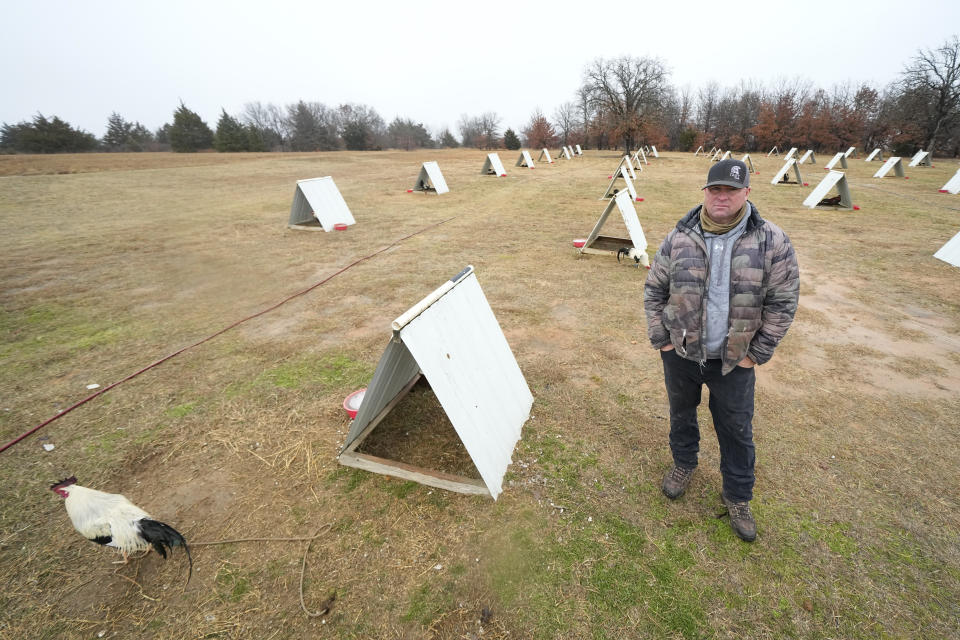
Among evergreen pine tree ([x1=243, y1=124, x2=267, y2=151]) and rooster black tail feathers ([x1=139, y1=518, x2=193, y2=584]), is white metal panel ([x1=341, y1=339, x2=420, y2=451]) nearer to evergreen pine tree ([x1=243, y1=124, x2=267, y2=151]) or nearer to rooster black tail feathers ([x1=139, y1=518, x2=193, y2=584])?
rooster black tail feathers ([x1=139, y1=518, x2=193, y2=584])

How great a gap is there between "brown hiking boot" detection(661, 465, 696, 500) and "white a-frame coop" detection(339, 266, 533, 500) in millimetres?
1151

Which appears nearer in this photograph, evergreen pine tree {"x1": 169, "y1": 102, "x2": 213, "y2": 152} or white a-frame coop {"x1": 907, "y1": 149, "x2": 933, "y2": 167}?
white a-frame coop {"x1": 907, "y1": 149, "x2": 933, "y2": 167}

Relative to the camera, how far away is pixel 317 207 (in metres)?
9.99

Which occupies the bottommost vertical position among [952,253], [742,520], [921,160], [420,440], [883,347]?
[921,160]

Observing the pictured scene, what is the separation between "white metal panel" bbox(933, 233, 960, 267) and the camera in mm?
6965

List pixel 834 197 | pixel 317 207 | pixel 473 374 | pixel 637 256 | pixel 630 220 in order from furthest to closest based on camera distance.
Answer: pixel 834 197 < pixel 317 207 < pixel 630 220 < pixel 637 256 < pixel 473 374

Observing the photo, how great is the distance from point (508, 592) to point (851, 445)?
311cm

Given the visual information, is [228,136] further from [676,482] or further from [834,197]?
[676,482]

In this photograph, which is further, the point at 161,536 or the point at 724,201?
the point at 161,536

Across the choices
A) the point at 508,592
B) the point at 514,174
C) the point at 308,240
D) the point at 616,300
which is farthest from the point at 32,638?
the point at 514,174

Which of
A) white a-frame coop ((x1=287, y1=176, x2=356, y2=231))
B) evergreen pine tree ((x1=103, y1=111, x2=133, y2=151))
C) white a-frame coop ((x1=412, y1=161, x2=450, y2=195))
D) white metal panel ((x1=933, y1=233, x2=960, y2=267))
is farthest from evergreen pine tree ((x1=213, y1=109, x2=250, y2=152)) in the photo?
white metal panel ((x1=933, y1=233, x2=960, y2=267))

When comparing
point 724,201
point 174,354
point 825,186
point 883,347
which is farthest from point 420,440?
point 825,186

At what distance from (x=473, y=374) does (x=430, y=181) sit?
14217 millimetres

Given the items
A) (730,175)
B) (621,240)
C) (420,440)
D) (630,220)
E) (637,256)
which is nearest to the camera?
(730,175)
